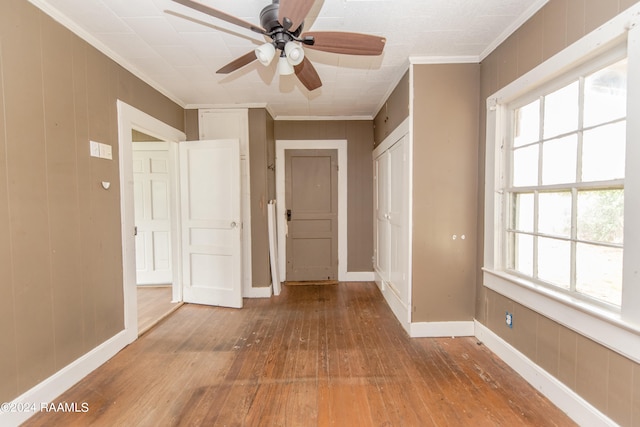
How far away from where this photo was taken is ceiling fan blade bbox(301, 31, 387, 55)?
4.90ft

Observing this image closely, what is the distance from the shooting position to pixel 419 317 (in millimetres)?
2590

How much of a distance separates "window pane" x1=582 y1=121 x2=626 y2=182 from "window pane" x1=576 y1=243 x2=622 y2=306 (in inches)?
15.5

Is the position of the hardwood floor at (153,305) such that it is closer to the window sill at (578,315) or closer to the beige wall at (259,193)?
the beige wall at (259,193)

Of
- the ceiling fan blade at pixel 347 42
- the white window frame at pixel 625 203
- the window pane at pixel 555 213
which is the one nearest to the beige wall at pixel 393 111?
the white window frame at pixel 625 203

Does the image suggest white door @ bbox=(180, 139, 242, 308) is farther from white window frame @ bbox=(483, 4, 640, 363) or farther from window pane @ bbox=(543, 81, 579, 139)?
window pane @ bbox=(543, 81, 579, 139)

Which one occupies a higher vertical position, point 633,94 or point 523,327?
point 633,94

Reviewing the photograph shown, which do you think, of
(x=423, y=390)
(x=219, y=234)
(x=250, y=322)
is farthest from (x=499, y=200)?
(x=219, y=234)

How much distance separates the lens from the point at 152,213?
4152 millimetres

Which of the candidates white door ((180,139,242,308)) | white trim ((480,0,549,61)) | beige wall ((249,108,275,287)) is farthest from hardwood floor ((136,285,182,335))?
white trim ((480,0,549,61))

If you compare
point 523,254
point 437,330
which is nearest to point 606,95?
Answer: point 523,254

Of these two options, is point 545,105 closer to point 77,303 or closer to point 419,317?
point 419,317

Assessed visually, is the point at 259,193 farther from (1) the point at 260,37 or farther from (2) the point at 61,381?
(2) the point at 61,381

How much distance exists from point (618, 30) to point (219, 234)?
3491mm

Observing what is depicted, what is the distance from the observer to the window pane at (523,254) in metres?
2.08
